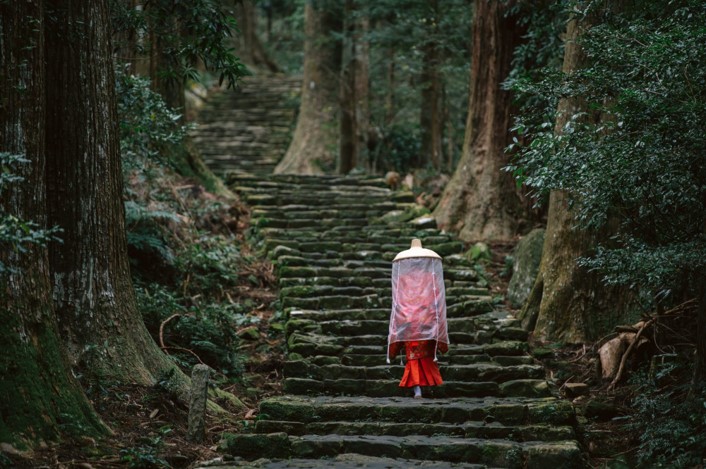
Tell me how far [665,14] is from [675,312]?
2.99 m

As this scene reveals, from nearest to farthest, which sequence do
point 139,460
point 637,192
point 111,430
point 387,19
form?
point 139,460, point 111,430, point 637,192, point 387,19

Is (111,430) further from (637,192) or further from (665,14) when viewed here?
(665,14)

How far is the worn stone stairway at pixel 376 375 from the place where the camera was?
6.83 meters

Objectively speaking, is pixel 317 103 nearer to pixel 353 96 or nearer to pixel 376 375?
pixel 353 96

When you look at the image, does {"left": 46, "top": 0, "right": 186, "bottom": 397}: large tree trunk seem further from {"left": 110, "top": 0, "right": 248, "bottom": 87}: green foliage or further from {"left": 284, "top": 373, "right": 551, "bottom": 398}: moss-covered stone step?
{"left": 284, "top": 373, "right": 551, "bottom": 398}: moss-covered stone step

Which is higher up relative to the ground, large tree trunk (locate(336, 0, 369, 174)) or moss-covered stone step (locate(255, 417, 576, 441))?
large tree trunk (locate(336, 0, 369, 174))

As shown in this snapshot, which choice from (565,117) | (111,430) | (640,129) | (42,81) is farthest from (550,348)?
(42,81)

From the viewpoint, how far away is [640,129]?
684 centimetres

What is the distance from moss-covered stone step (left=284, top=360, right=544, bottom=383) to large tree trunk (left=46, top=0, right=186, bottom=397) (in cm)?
182

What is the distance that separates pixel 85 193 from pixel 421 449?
3.61 metres

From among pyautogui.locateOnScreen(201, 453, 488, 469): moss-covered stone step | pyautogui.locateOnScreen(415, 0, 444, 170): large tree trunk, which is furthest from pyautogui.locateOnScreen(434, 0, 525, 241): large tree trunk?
pyautogui.locateOnScreen(201, 453, 488, 469): moss-covered stone step

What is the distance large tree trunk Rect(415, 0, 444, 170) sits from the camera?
18172 mm

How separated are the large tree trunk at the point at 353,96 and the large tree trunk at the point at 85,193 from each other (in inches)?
421

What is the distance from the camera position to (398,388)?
28.0 feet
